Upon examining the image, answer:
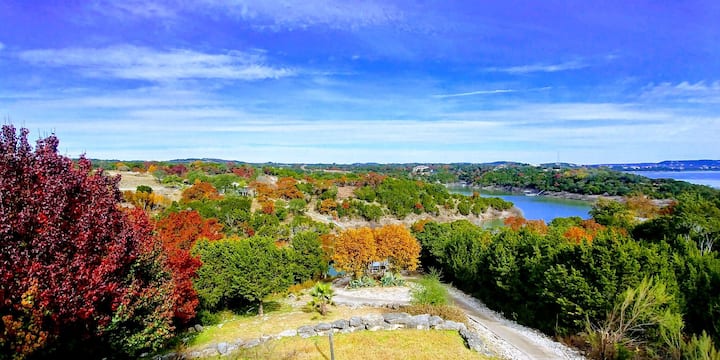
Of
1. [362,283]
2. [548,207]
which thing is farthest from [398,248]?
[548,207]

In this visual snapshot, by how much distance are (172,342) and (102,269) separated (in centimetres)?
1099

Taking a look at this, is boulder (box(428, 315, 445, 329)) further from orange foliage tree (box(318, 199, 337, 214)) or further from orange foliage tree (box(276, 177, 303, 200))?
orange foliage tree (box(276, 177, 303, 200))

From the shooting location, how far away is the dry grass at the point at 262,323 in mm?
17406

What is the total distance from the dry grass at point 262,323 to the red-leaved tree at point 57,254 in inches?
316

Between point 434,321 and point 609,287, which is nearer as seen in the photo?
point 609,287

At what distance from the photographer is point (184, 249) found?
24.9 m

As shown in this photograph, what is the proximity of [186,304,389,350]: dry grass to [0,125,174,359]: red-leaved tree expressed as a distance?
8.03 m

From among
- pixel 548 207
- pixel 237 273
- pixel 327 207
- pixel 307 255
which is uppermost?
pixel 237 273

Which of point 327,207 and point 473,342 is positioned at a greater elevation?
point 473,342

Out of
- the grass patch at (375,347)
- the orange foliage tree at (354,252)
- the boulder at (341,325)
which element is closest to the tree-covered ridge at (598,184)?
the orange foliage tree at (354,252)

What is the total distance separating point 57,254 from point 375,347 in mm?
11287

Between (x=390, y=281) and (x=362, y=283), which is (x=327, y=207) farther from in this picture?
(x=390, y=281)

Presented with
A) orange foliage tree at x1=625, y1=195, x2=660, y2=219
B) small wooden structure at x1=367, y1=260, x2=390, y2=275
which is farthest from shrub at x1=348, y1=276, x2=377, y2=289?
orange foliage tree at x1=625, y1=195, x2=660, y2=219

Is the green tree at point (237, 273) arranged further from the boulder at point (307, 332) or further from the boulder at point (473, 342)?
the boulder at point (473, 342)
